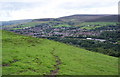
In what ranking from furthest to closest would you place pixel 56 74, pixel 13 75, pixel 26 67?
pixel 26 67
pixel 56 74
pixel 13 75

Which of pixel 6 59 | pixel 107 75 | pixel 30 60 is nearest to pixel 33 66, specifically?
pixel 30 60

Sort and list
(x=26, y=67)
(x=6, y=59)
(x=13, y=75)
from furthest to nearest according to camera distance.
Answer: (x=6, y=59) → (x=26, y=67) → (x=13, y=75)

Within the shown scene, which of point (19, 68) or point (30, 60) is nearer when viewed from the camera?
point (19, 68)

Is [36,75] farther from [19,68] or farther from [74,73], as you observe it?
[74,73]

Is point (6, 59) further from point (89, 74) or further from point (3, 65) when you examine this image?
point (89, 74)

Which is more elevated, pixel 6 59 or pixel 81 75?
pixel 6 59

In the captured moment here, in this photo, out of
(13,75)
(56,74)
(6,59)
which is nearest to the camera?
(13,75)

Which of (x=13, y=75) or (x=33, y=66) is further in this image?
(x=33, y=66)

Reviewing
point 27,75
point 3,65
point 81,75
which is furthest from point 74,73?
point 3,65

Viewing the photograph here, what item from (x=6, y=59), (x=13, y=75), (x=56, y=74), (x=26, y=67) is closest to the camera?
(x=13, y=75)
